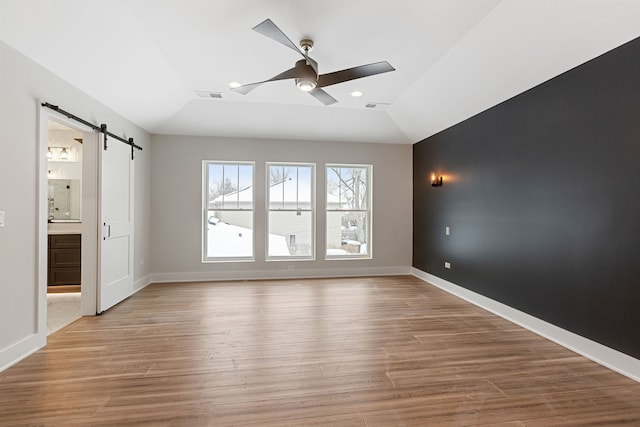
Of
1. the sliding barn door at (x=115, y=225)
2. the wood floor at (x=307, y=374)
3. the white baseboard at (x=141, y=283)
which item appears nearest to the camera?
the wood floor at (x=307, y=374)

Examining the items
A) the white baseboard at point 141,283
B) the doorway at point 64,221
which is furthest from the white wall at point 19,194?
the white baseboard at point 141,283

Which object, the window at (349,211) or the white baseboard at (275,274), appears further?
the window at (349,211)

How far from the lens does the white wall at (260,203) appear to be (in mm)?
5348

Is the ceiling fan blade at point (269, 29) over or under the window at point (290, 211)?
over

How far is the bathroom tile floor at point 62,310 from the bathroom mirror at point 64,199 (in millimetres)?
1307

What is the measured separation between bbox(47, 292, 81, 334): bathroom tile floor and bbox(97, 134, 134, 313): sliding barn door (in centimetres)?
36

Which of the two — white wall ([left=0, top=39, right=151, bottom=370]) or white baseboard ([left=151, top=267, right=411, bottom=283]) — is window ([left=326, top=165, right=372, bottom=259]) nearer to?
white baseboard ([left=151, top=267, right=411, bottom=283])

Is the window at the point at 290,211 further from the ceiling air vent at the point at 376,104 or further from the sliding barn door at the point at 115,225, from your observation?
the sliding barn door at the point at 115,225

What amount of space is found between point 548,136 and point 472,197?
4.41 ft

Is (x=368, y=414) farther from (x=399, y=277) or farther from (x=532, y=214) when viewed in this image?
(x=399, y=277)

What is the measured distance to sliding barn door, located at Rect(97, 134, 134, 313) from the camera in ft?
12.3

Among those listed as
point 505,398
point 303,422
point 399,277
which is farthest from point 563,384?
point 399,277

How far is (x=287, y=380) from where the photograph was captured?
89.0 inches

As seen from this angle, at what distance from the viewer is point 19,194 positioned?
8.28ft
